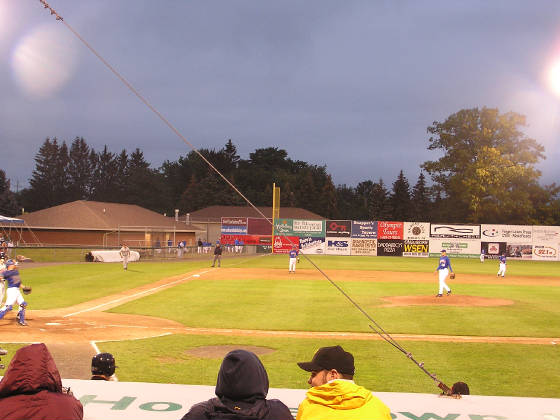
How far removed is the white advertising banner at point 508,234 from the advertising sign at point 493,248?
481 millimetres

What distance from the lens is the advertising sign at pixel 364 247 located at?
65438 millimetres

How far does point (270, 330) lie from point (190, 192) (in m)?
97.1

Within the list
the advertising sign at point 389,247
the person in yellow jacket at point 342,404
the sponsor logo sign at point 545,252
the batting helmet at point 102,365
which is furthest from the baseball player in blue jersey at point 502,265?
the person in yellow jacket at point 342,404

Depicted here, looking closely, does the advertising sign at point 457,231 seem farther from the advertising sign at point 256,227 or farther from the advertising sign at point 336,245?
the advertising sign at point 256,227

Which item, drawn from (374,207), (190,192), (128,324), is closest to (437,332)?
(128,324)

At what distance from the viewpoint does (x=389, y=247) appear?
6569cm

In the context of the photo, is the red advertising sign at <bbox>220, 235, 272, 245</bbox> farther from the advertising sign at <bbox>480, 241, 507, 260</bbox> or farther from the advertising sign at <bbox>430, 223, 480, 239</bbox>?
the advertising sign at <bbox>480, 241, 507, 260</bbox>

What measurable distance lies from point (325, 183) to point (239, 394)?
365 feet

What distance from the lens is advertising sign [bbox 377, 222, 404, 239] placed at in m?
65.4

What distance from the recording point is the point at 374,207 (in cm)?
10169

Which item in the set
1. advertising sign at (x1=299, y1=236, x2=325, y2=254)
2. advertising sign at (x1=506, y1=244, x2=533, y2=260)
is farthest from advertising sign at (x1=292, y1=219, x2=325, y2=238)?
advertising sign at (x1=506, y1=244, x2=533, y2=260)

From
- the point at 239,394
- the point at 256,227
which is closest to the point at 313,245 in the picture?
the point at 256,227

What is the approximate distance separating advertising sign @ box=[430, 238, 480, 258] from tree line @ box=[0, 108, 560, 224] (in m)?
13.8

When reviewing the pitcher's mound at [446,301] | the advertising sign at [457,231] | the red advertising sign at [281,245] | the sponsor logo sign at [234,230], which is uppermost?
the advertising sign at [457,231]
